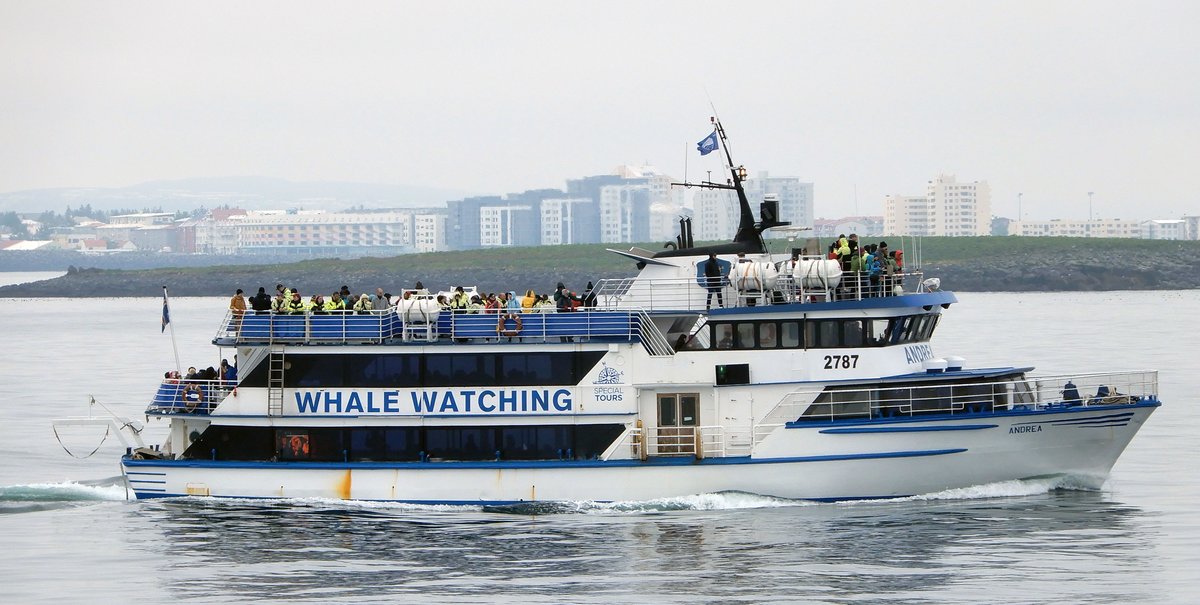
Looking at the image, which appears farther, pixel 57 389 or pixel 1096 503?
pixel 57 389

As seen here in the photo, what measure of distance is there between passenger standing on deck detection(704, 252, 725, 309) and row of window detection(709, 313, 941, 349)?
0.57m

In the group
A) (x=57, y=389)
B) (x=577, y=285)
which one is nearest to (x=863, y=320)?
(x=57, y=389)

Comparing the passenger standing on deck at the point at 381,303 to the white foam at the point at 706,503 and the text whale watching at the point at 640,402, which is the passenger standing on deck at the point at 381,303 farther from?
the white foam at the point at 706,503

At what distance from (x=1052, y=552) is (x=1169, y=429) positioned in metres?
16.7

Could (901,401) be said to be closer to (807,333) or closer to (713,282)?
(807,333)

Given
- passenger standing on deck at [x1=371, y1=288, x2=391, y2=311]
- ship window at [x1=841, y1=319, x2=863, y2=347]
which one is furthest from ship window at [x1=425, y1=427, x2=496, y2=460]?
ship window at [x1=841, y1=319, x2=863, y2=347]

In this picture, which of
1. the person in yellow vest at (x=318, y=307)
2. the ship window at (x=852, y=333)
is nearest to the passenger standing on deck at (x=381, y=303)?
the person in yellow vest at (x=318, y=307)

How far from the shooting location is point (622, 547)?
2734 cm

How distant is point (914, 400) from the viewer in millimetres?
30297

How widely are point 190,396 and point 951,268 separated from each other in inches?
4560

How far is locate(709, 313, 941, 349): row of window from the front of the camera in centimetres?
3042

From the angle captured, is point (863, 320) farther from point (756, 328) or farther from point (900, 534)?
point (900, 534)

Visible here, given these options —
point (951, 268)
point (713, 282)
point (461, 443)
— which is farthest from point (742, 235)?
point (951, 268)

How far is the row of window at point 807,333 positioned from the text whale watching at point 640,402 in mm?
37
